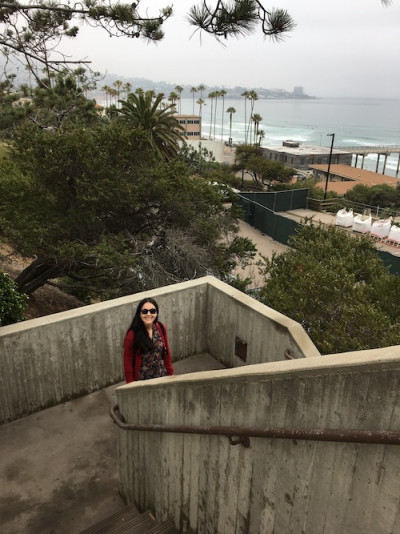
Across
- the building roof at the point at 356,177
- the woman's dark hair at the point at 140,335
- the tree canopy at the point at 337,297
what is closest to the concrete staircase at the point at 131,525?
the woman's dark hair at the point at 140,335

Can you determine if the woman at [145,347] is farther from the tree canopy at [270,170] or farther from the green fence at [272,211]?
the tree canopy at [270,170]

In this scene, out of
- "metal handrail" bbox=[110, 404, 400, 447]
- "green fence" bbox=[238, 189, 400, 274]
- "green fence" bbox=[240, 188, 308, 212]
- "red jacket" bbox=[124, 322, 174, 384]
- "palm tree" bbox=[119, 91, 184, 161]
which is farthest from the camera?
"green fence" bbox=[240, 188, 308, 212]

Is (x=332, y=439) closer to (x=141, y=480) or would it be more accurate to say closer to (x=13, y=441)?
(x=141, y=480)

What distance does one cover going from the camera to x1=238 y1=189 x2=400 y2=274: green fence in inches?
978

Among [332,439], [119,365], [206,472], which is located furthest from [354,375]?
[119,365]

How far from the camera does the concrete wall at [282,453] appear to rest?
1853 millimetres

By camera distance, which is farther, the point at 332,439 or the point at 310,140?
the point at 310,140

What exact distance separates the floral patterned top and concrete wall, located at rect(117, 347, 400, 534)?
0.58m

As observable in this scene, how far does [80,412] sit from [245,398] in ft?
11.2

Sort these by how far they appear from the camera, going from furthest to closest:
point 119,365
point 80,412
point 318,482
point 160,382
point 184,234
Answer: point 184,234 < point 119,365 < point 80,412 < point 160,382 < point 318,482

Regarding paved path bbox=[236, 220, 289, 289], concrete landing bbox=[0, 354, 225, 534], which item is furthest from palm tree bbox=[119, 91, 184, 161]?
concrete landing bbox=[0, 354, 225, 534]

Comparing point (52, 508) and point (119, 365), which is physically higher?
point (119, 365)

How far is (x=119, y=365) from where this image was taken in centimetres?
557

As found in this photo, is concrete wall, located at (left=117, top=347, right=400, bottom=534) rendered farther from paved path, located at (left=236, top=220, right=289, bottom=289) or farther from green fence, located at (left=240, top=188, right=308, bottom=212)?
green fence, located at (left=240, top=188, right=308, bottom=212)
